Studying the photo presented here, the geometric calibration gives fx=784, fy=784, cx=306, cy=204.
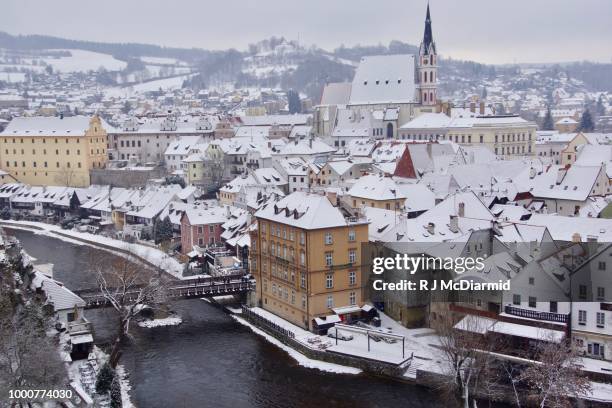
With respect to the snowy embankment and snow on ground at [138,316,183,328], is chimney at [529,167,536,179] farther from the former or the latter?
snow on ground at [138,316,183,328]

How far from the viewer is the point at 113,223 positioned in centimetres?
5000

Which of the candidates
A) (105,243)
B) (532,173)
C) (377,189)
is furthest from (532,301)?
(105,243)

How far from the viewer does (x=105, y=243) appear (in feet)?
150

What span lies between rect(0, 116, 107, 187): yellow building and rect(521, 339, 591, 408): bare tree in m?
49.0

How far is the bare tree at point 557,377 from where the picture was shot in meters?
19.3

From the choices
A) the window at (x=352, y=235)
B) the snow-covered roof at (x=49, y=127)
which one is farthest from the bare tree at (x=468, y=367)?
the snow-covered roof at (x=49, y=127)

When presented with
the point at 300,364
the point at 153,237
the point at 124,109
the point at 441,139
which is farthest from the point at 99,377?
Answer: the point at 124,109

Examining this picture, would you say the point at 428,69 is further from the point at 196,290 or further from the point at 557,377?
the point at 557,377

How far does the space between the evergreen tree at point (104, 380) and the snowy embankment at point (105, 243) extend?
14687mm

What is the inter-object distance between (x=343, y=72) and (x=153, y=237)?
128824mm

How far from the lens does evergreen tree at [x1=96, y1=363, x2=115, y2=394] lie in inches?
833

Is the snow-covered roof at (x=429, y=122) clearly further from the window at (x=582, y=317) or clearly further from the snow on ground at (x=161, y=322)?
the window at (x=582, y=317)

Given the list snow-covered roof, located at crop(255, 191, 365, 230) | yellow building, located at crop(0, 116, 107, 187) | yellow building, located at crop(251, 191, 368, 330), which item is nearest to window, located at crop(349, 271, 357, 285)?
yellow building, located at crop(251, 191, 368, 330)

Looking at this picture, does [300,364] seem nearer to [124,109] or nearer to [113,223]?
[113,223]
